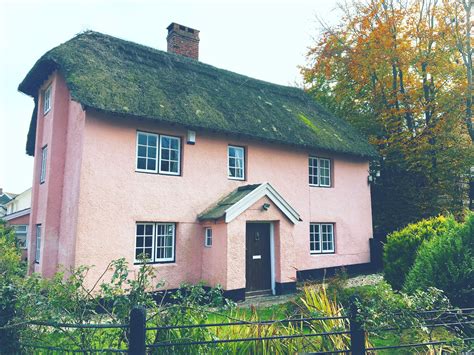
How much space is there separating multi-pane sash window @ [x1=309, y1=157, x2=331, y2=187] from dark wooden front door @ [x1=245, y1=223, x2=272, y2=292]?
12.7 ft

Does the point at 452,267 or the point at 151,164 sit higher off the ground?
the point at 151,164

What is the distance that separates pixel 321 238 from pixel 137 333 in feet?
39.5

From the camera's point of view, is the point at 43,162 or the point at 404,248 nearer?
the point at 404,248

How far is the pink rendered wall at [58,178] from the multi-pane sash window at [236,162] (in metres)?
4.95

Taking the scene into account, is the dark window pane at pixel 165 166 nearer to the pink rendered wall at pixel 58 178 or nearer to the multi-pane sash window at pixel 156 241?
the multi-pane sash window at pixel 156 241

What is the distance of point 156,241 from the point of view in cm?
1050

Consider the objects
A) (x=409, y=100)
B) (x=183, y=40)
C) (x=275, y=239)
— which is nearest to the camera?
(x=275, y=239)

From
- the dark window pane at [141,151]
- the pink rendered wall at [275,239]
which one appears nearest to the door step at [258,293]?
the pink rendered wall at [275,239]

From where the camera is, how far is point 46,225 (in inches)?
430

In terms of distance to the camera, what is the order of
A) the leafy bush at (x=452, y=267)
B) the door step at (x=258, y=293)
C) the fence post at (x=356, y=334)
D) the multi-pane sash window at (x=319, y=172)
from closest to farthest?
the fence post at (x=356, y=334)
the leafy bush at (x=452, y=267)
the door step at (x=258, y=293)
the multi-pane sash window at (x=319, y=172)

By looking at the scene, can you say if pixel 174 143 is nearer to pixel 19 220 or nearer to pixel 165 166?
pixel 165 166

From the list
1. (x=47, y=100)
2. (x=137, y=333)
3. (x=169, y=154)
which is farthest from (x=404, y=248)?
(x=47, y=100)

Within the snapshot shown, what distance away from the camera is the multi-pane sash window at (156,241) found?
10.3m

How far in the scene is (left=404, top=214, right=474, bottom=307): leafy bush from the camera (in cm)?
659
